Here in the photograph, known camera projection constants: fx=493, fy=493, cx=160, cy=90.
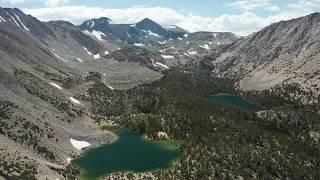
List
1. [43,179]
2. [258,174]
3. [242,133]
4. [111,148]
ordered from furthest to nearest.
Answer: [242,133] → [111,148] → [258,174] → [43,179]

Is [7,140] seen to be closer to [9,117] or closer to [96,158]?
[9,117]

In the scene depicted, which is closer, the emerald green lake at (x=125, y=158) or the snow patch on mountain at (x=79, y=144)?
the emerald green lake at (x=125, y=158)

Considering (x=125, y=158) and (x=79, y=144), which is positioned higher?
(x=79, y=144)

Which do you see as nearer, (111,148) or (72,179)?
(72,179)

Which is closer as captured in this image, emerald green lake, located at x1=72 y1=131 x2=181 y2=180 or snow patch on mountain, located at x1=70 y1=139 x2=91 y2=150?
emerald green lake, located at x1=72 y1=131 x2=181 y2=180

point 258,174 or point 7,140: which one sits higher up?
point 7,140

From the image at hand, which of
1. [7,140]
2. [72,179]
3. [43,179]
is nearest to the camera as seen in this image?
[43,179]

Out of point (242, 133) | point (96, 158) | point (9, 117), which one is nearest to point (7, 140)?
point (9, 117)

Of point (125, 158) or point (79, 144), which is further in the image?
point (79, 144)
